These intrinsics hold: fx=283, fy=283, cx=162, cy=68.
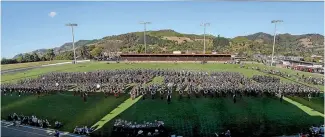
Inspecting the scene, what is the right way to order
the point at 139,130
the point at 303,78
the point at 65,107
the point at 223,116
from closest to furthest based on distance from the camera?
the point at 139,130 → the point at 223,116 → the point at 65,107 → the point at 303,78

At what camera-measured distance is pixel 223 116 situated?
8.19 m

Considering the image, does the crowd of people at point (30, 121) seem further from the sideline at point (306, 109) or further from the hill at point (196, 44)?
the hill at point (196, 44)

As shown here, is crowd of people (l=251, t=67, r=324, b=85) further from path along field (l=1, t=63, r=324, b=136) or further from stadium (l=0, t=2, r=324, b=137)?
path along field (l=1, t=63, r=324, b=136)

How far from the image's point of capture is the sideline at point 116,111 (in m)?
7.65

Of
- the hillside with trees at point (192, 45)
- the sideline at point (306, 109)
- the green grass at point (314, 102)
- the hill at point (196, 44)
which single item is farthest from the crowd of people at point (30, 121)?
the hill at point (196, 44)

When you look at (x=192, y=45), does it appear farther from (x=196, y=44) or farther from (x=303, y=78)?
(x=303, y=78)

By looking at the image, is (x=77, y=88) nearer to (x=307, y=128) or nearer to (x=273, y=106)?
(x=273, y=106)

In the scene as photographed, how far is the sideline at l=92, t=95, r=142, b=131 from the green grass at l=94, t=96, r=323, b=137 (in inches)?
7.2

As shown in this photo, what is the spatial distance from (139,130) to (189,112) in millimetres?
2292

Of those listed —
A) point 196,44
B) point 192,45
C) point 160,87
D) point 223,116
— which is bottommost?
point 223,116

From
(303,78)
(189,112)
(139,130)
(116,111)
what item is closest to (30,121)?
(116,111)

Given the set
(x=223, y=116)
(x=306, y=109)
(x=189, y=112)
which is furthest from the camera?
(x=306, y=109)

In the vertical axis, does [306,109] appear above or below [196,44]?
below

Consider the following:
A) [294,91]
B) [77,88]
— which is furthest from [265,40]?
[77,88]
